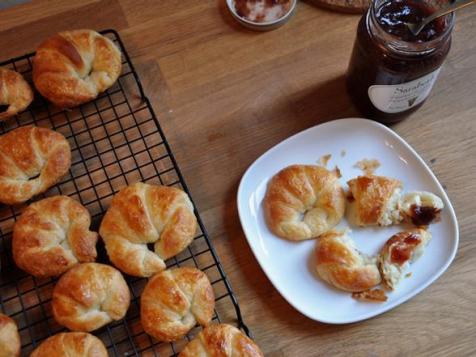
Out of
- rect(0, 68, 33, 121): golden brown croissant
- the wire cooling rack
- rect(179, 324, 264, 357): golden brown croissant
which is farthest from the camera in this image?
rect(0, 68, 33, 121): golden brown croissant

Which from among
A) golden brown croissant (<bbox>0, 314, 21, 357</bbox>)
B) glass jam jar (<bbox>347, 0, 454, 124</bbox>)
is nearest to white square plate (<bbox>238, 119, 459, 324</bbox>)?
glass jam jar (<bbox>347, 0, 454, 124</bbox>)

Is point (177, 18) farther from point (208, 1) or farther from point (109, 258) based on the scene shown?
point (109, 258)

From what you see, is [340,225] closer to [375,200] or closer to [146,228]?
[375,200]

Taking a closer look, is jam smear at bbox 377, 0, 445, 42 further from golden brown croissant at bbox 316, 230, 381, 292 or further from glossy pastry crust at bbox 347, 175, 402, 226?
golden brown croissant at bbox 316, 230, 381, 292

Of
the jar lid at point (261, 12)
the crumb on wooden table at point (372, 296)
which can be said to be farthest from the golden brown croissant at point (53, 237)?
the jar lid at point (261, 12)

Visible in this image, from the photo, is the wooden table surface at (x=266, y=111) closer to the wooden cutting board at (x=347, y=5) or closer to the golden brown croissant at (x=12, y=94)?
the wooden cutting board at (x=347, y=5)

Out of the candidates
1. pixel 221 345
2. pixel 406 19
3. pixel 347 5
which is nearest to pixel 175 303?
pixel 221 345

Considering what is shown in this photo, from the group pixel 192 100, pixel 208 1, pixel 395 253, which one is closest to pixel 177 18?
pixel 208 1
